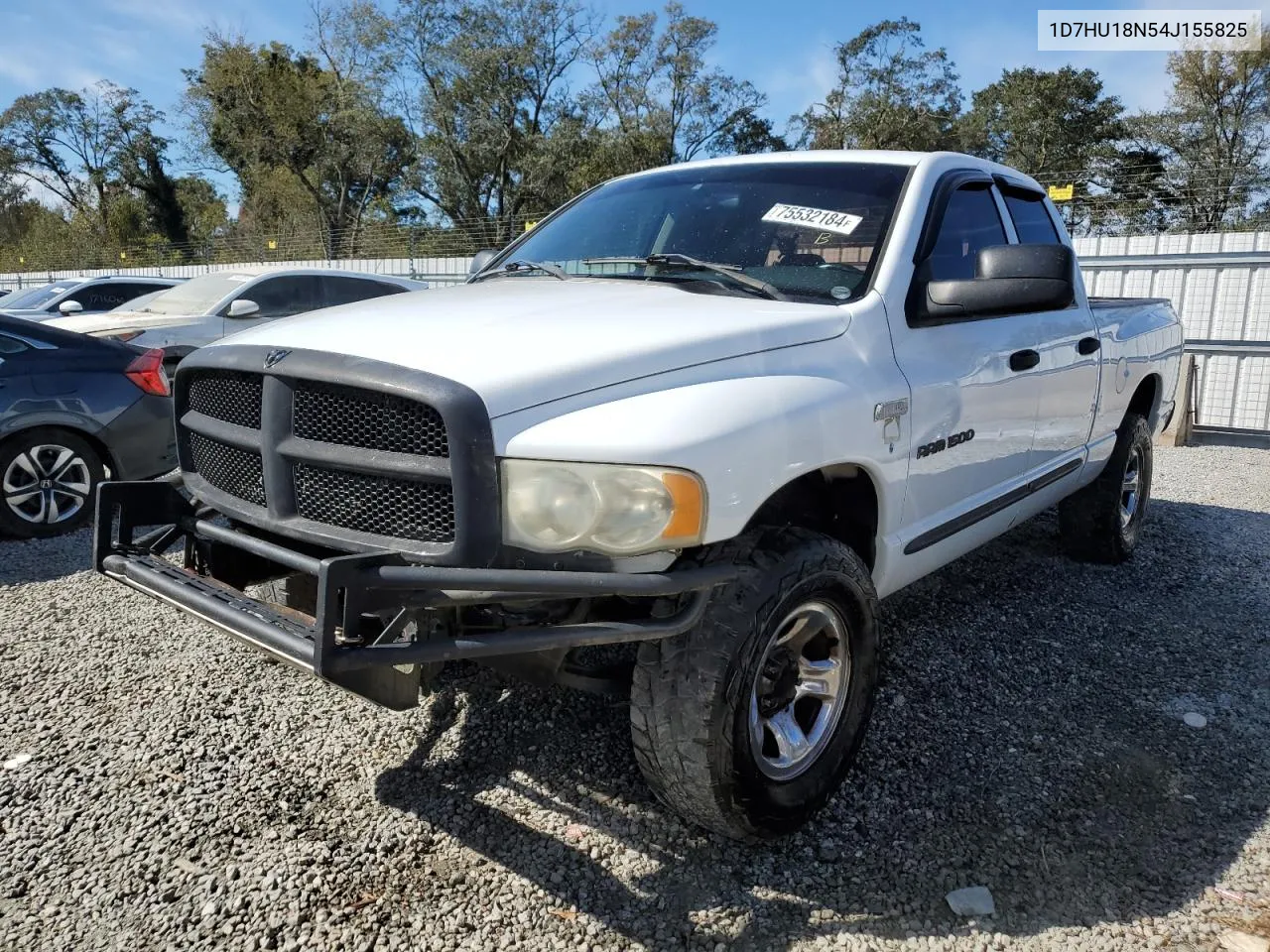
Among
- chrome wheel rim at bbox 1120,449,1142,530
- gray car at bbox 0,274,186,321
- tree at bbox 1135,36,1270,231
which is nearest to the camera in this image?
chrome wheel rim at bbox 1120,449,1142,530

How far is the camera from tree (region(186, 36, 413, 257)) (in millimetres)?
38688

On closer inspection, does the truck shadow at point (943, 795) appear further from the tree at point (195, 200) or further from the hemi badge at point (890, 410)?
the tree at point (195, 200)

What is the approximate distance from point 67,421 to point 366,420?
14.1ft

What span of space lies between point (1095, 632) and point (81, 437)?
226 inches

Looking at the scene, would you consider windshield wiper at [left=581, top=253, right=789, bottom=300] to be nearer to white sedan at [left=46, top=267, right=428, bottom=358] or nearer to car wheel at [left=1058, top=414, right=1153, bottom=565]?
car wheel at [left=1058, top=414, right=1153, bottom=565]

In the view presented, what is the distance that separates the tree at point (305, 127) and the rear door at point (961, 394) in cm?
3916

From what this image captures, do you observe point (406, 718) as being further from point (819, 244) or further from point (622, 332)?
point (819, 244)

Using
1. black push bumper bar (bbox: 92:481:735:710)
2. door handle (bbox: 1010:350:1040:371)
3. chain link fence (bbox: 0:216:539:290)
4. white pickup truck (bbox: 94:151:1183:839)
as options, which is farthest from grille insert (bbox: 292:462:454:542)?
chain link fence (bbox: 0:216:539:290)

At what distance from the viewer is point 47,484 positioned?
538 cm

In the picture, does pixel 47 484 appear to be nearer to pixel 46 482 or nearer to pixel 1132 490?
pixel 46 482

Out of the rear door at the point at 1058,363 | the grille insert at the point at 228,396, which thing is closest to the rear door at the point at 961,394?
the rear door at the point at 1058,363

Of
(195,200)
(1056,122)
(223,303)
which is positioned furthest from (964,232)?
(195,200)

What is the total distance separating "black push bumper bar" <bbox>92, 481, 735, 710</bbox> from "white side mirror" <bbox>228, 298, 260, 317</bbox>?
302 inches

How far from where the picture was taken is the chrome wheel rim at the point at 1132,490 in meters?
5.02
